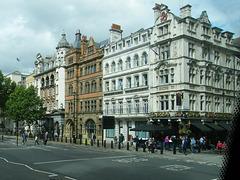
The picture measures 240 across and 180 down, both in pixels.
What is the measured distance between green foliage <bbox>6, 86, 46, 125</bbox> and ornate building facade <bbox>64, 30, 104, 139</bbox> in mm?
7067

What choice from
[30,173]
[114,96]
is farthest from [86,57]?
[30,173]

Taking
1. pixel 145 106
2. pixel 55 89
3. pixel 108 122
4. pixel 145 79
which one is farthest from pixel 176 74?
pixel 55 89

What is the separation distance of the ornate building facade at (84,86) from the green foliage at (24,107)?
7067mm

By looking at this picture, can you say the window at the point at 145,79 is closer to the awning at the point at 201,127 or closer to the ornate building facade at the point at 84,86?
the awning at the point at 201,127

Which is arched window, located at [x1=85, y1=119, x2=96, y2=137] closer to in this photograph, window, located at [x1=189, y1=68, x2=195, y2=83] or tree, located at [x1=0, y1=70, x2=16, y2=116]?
window, located at [x1=189, y1=68, x2=195, y2=83]

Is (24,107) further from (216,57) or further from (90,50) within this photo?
(216,57)

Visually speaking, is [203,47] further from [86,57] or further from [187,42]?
[86,57]

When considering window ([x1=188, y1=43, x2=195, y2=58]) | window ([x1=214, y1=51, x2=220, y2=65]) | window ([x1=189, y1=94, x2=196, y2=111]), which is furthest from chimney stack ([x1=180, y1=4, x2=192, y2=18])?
window ([x1=189, y1=94, x2=196, y2=111])

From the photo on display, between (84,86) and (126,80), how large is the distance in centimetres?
1334

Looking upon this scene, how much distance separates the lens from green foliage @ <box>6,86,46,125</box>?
186 feet

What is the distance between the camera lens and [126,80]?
42.1 meters

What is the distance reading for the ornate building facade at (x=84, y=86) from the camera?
48.4m

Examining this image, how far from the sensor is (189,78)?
33.7 m

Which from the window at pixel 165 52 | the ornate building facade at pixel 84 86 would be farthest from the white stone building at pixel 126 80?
the window at pixel 165 52
